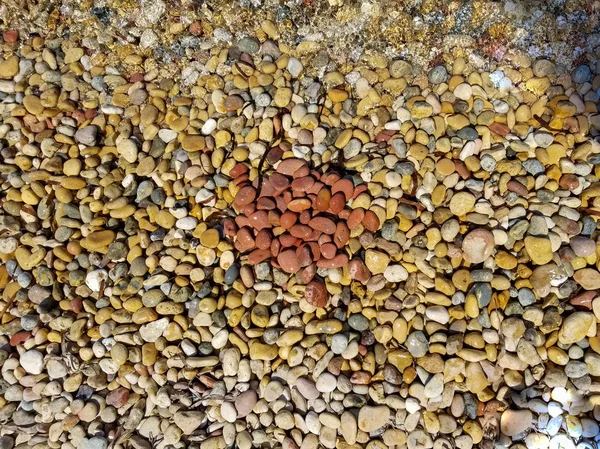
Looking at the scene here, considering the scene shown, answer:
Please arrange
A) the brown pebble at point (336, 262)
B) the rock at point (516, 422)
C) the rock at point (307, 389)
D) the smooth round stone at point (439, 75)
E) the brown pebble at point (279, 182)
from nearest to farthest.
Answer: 1. the rock at point (516, 422)
2. the rock at point (307, 389)
3. the brown pebble at point (336, 262)
4. the brown pebble at point (279, 182)
5. the smooth round stone at point (439, 75)

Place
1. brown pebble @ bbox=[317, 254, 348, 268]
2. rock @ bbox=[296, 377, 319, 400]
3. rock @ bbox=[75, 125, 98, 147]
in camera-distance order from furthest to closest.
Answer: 1. rock @ bbox=[75, 125, 98, 147]
2. brown pebble @ bbox=[317, 254, 348, 268]
3. rock @ bbox=[296, 377, 319, 400]

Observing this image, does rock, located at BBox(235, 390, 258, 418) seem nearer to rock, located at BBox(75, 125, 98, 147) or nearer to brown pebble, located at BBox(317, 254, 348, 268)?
brown pebble, located at BBox(317, 254, 348, 268)

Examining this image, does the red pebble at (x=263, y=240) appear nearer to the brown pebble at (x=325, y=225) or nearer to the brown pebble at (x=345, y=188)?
the brown pebble at (x=325, y=225)

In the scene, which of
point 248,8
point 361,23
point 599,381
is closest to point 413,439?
point 599,381

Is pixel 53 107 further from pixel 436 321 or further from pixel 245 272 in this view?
pixel 436 321

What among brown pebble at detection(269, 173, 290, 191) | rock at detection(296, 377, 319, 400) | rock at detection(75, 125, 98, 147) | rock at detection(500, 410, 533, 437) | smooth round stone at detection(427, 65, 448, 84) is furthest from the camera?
rock at detection(75, 125, 98, 147)

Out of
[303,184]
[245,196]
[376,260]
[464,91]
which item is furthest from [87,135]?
[464,91]

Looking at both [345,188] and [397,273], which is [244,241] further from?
[397,273]

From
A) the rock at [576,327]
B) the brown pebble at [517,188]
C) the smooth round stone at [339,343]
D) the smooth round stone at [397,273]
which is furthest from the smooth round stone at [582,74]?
the smooth round stone at [339,343]

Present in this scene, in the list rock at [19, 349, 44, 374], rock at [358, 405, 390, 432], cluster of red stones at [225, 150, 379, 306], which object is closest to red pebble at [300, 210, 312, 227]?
cluster of red stones at [225, 150, 379, 306]
